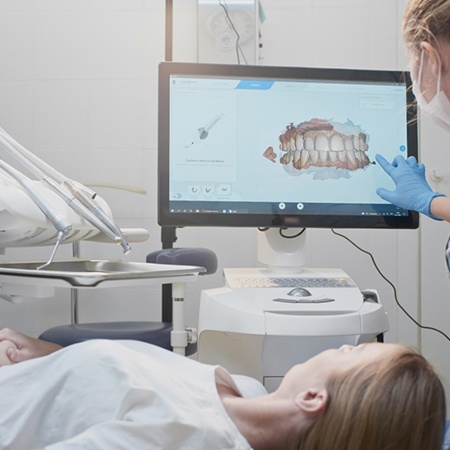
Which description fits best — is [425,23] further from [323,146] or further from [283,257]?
[283,257]

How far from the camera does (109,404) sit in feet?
3.57

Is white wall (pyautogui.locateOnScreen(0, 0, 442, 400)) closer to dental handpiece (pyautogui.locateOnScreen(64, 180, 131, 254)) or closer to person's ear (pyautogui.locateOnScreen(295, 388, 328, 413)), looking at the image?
dental handpiece (pyautogui.locateOnScreen(64, 180, 131, 254))

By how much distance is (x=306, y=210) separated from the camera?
1788 mm

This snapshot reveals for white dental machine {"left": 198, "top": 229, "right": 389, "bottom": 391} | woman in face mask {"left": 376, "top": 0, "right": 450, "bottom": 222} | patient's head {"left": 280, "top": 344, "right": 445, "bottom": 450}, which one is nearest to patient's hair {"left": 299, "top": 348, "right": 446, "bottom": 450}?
patient's head {"left": 280, "top": 344, "right": 445, "bottom": 450}

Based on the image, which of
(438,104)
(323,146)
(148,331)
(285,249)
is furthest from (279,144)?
(148,331)

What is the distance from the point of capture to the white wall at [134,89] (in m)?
2.69

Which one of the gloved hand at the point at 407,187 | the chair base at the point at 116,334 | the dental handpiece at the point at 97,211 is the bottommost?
the chair base at the point at 116,334

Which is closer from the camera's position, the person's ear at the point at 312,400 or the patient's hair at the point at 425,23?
the person's ear at the point at 312,400

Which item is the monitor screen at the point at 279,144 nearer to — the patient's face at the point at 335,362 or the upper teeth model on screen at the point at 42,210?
the upper teeth model on screen at the point at 42,210

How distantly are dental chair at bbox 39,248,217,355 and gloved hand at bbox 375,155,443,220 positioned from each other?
0.58m

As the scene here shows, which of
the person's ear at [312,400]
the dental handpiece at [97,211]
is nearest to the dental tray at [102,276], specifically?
the dental handpiece at [97,211]

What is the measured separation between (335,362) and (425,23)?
690 mm

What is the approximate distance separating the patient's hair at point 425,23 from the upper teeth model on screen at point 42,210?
750 millimetres

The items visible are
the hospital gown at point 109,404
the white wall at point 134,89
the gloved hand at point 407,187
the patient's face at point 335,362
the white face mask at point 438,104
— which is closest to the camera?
the hospital gown at point 109,404
